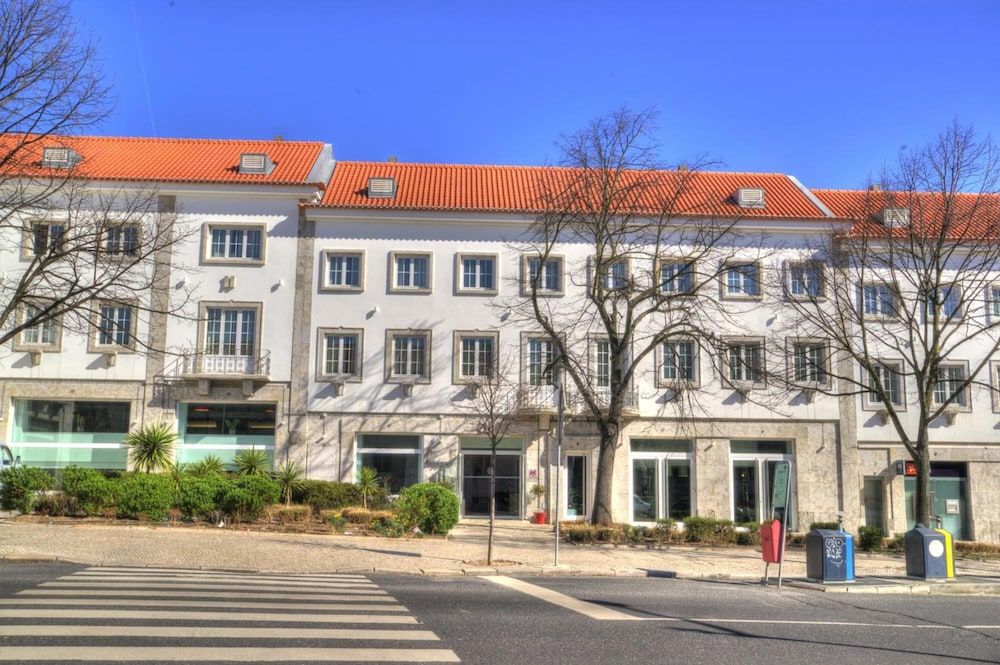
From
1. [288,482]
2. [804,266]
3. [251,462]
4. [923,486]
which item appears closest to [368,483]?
[288,482]

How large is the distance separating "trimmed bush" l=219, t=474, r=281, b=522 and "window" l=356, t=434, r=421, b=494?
26.4 ft

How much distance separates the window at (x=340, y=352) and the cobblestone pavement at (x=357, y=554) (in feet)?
32.6

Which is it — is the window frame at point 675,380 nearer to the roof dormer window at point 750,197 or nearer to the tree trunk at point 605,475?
the roof dormer window at point 750,197

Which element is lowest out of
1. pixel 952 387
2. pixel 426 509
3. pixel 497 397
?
pixel 426 509

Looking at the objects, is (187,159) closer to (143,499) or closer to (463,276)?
(463,276)

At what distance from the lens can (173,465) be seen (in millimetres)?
27406

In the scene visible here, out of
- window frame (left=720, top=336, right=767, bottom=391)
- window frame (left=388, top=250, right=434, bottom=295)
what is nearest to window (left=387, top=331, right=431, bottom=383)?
window frame (left=388, top=250, right=434, bottom=295)

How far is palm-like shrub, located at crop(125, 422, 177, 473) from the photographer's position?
88.2 ft

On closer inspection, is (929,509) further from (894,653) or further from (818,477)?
(894,653)

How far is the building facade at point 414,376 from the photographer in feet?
97.2

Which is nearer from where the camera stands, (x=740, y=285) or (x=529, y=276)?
(x=529, y=276)

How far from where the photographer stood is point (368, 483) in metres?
27.1

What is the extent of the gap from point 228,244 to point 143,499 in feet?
40.0

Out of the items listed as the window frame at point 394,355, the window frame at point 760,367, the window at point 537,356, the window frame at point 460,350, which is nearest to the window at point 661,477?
the window frame at point 760,367
